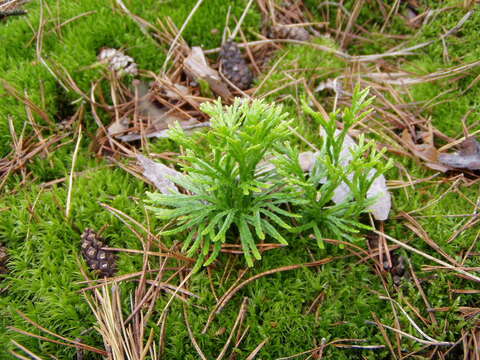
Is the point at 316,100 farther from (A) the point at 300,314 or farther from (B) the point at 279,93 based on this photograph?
(A) the point at 300,314

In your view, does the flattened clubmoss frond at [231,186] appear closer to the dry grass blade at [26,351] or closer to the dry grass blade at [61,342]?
the dry grass blade at [61,342]

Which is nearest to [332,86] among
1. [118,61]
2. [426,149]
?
[426,149]

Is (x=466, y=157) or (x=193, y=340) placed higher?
(x=466, y=157)

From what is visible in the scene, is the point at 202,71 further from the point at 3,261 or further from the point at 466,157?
the point at 466,157

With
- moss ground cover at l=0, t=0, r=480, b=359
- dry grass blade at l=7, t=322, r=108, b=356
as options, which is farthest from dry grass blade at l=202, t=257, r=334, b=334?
dry grass blade at l=7, t=322, r=108, b=356

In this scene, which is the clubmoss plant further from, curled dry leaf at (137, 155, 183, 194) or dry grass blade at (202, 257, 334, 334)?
curled dry leaf at (137, 155, 183, 194)
